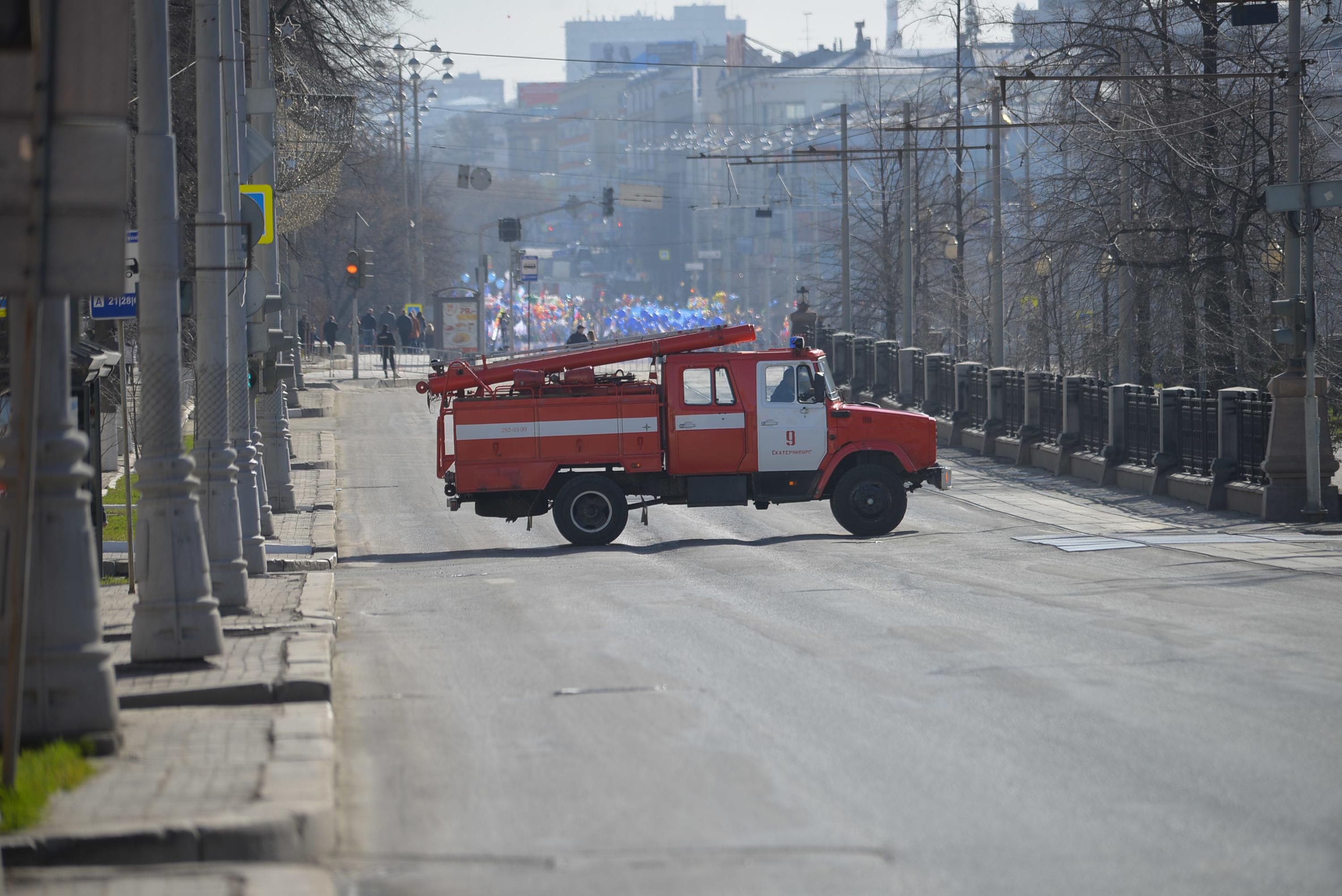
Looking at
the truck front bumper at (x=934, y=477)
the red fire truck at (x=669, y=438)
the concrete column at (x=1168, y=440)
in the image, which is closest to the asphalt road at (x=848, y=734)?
the red fire truck at (x=669, y=438)

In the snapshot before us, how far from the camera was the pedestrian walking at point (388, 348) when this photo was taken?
50750 millimetres

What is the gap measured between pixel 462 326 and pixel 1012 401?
25838 millimetres

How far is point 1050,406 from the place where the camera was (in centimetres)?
3159

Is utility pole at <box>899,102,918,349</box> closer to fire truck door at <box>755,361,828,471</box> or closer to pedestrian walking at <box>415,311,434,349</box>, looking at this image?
fire truck door at <box>755,361,828,471</box>

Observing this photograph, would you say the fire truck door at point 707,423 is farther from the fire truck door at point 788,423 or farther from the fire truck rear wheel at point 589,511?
the fire truck rear wheel at point 589,511

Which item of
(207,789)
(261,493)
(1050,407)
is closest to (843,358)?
(1050,407)

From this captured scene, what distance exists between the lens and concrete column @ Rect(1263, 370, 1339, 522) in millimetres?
22141

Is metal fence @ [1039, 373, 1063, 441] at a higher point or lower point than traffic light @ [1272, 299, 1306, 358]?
lower

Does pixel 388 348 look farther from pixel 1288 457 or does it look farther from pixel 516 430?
pixel 1288 457

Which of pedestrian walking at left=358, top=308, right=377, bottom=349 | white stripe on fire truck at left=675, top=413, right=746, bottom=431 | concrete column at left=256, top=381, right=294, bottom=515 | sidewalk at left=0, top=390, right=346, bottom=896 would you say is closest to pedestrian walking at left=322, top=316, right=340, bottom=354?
pedestrian walking at left=358, top=308, right=377, bottom=349

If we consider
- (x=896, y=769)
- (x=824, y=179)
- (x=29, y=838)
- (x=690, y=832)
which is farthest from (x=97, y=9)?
(x=824, y=179)

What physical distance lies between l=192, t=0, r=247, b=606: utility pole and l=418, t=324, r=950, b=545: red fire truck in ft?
18.9

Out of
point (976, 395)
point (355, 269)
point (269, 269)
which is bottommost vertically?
point (976, 395)

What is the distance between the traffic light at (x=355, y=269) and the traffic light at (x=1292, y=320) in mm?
29409
